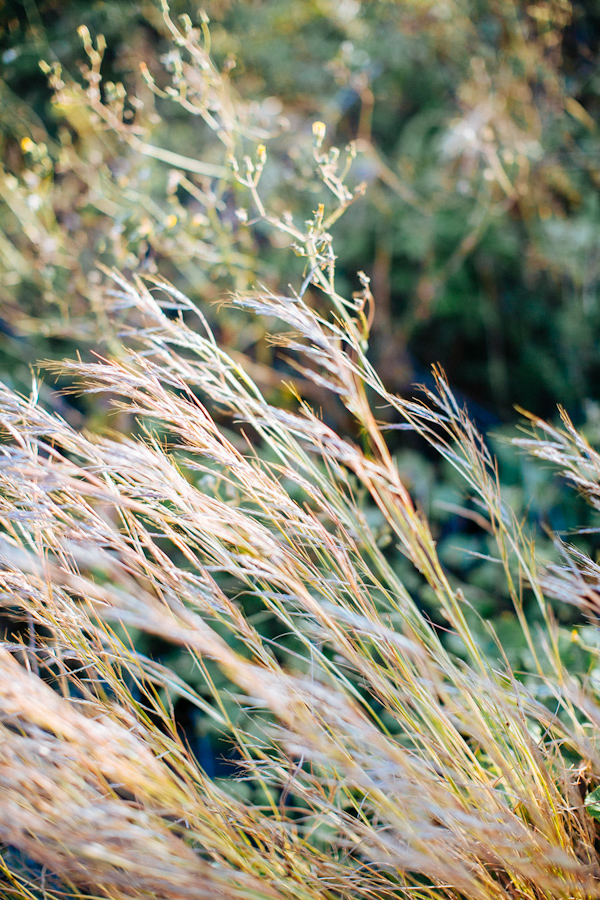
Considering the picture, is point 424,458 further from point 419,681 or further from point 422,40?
point 422,40

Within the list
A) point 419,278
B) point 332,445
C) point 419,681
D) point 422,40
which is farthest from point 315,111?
point 419,681

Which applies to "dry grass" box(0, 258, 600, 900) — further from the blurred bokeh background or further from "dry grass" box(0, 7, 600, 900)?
the blurred bokeh background

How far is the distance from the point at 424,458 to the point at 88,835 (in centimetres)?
202

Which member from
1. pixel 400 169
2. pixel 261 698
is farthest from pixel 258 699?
pixel 400 169

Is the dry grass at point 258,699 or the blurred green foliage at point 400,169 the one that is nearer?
the dry grass at point 258,699

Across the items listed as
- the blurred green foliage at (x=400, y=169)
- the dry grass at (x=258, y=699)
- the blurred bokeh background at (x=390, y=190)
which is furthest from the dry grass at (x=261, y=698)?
the blurred green foliage at (x=400, y=169)

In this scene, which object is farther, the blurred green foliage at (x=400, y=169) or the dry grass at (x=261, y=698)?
the blurred green foliage at (x=400, y=169)

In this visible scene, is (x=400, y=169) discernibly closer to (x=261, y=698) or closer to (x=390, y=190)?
(x=390, y=190)

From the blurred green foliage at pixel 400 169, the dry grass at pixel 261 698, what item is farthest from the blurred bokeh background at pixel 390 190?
the dry grass at pixel 261 698

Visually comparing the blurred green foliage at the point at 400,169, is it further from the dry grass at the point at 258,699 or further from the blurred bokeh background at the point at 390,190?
the dry grass at the point at 258,699

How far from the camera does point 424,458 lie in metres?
2.46

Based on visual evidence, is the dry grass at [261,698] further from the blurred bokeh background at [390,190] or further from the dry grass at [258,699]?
the blurred bokeh background at [390,190]

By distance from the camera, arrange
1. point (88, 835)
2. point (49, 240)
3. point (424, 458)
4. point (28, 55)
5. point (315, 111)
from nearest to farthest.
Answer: point (88, 835) < point (49, 240) < point (28, 55) < point (424, 458) < point (315, 111)

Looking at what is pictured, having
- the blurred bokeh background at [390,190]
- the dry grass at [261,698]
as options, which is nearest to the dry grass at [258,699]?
the dry grass at [261,698]
